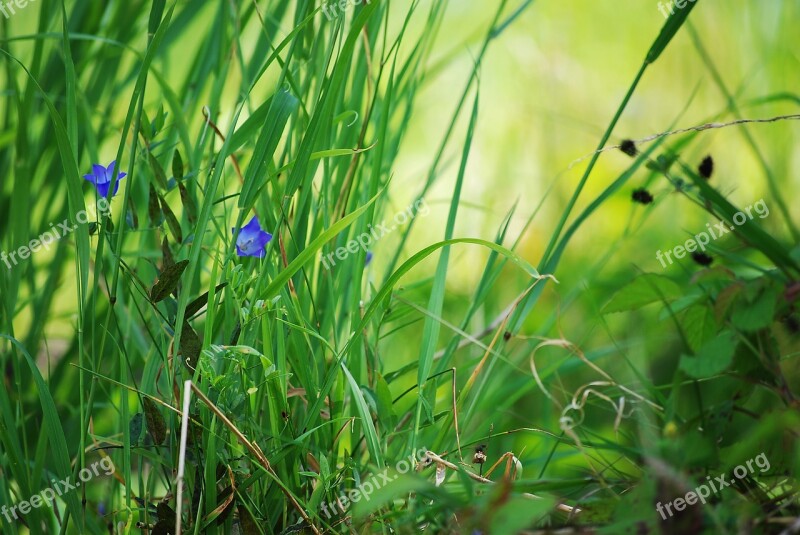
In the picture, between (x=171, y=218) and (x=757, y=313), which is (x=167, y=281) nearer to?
(x=171, y=218)

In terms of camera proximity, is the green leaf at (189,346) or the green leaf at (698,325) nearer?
the green leaf at (189,346)

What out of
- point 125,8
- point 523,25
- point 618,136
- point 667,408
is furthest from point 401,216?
point 523,25

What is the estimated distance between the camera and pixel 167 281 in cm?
76

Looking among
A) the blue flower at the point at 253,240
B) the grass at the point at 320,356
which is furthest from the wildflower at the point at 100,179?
the blue flower at the point at 253,240

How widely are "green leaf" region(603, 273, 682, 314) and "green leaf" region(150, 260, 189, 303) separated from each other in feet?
1.62

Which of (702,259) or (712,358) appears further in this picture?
(702,259)

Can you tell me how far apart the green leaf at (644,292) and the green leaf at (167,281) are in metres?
0.49

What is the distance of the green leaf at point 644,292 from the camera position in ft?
2.98

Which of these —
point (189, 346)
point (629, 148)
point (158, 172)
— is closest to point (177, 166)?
point (158, 172)

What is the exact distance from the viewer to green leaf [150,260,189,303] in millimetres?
756

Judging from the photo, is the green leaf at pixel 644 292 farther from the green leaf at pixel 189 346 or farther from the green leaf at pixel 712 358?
the green leaf at pixel 189 346

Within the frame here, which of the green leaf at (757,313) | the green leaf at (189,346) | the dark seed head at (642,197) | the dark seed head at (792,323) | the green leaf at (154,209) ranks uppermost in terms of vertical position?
the green leaf at (154,209)

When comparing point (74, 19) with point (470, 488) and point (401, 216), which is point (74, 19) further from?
point (470, 488)

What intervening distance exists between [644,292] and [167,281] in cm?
54
